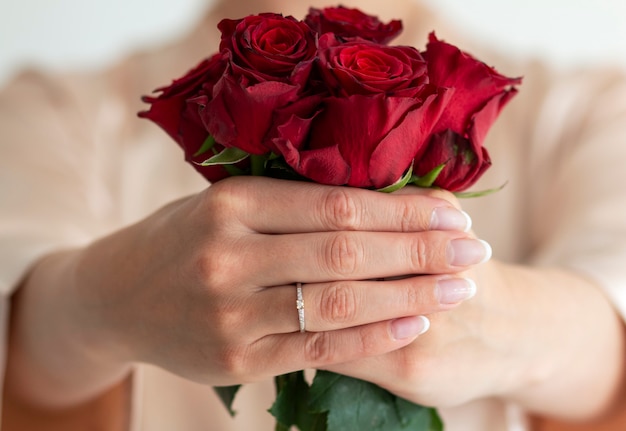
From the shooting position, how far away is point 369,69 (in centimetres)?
32

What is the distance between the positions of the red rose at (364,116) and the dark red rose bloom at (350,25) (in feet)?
0.10

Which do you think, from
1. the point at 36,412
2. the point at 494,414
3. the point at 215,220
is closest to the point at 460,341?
the point at 215,220

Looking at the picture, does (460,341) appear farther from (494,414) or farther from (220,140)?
(494,414)

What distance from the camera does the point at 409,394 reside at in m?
0.42

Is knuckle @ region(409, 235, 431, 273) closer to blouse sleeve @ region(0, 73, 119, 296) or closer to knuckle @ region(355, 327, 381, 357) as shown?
knuckle @ region(355, 327, 381, 357)

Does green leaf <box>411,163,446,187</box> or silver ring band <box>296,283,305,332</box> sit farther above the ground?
green leaf <box>411,163,446,187</box>

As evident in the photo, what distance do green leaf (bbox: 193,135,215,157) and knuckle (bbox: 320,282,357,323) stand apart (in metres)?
0.09

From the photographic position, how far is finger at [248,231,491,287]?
1.17 ft

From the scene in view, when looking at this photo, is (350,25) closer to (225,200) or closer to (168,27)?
(225,200)

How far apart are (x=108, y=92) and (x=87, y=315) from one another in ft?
1.25

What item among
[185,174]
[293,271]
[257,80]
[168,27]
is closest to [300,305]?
[293,271]

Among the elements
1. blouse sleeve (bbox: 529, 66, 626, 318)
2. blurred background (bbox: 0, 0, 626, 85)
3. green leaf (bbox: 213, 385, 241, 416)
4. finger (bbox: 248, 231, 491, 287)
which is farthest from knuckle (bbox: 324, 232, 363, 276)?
blurred background (bbox: 0, 0, 626, 85)

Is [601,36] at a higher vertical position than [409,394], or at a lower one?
higher

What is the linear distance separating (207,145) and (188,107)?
21 mm
